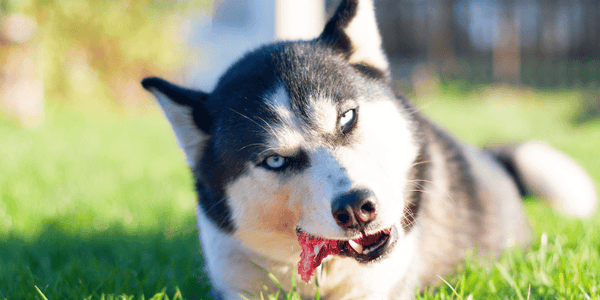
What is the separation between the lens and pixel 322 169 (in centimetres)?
174

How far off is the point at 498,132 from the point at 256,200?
22.4 feet

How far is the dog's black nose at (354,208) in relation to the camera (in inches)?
62.2

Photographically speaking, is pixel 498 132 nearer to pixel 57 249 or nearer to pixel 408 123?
pixel 408 123

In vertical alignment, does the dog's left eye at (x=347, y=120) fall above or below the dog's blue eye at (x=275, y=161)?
above

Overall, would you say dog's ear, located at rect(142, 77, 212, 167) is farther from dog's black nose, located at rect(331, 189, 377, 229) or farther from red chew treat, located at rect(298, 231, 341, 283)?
dog's black nose, located at rect(331, 189, 377, 229)

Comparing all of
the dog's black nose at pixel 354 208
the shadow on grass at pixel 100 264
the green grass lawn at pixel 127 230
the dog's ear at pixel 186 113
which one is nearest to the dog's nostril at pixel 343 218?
the dog's black nose at pixel 354 208

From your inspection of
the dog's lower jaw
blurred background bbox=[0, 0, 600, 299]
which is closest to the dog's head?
the dog's lower jaw

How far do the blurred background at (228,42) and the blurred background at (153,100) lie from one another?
0.03 m

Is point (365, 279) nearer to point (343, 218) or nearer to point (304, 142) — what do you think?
point (343, 218)

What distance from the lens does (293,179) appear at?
5.93ft

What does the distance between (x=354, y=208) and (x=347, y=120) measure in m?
0.48

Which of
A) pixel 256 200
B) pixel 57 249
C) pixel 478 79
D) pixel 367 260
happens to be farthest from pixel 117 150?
pixel 478 79

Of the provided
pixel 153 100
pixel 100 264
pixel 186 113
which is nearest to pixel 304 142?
pixel 186 113

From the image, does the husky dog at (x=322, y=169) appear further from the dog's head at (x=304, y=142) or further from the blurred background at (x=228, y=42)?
the blurred background at (x=228, y=42)
